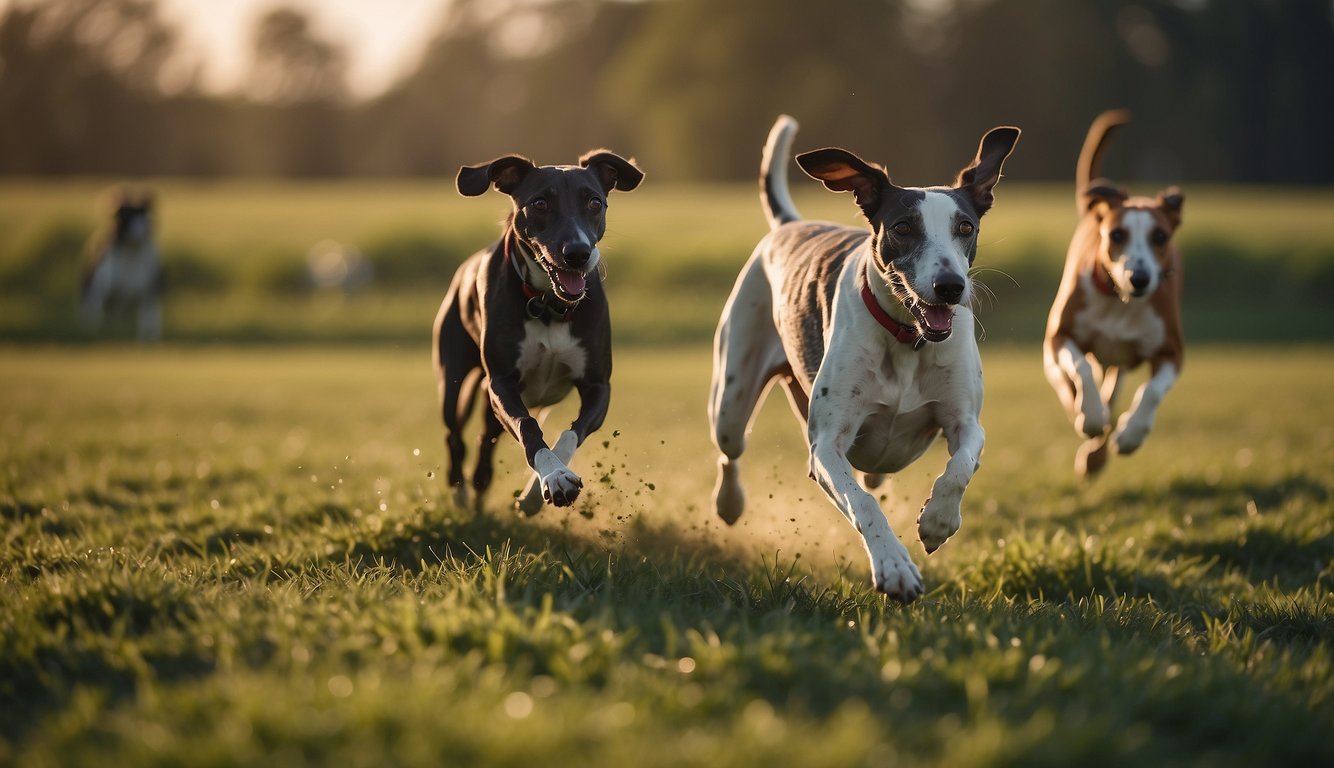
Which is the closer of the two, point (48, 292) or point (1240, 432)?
point (1240, 432)

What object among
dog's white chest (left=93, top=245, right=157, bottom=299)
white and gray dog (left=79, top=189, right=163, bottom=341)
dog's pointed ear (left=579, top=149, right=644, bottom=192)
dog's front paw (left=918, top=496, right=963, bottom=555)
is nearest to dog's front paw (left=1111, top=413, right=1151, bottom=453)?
dog's front paw (left=918, top=496, right=963, bottom=555)

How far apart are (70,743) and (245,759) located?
0.57 m

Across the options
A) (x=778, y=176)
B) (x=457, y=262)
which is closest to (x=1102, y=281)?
(x=778, y=176)

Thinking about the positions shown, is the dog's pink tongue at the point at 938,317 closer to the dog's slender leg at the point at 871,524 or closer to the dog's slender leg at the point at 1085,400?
the dog's slender leg at the point at 871,524

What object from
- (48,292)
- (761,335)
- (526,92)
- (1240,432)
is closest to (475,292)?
(761,335)

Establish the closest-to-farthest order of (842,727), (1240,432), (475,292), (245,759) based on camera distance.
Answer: (245,759)
(842,727)
(475,292)
(1240,432)

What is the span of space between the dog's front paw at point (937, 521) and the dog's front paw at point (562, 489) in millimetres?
1373

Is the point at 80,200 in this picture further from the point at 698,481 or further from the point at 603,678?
the point at 603,678

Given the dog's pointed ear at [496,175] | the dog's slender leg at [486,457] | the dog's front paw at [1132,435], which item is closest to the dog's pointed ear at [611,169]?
the dog's pointed ear at [496,175]

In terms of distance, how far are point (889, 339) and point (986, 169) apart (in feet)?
2.94

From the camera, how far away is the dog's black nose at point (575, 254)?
5.64 metres

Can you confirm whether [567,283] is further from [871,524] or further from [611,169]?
[871,524]

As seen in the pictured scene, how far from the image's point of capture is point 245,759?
2965mm

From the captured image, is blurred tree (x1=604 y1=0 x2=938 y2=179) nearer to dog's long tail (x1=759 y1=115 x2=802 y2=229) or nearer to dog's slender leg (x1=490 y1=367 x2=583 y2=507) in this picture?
dog's long tail (x1=759 y1=115 x2=802 y2=229)
